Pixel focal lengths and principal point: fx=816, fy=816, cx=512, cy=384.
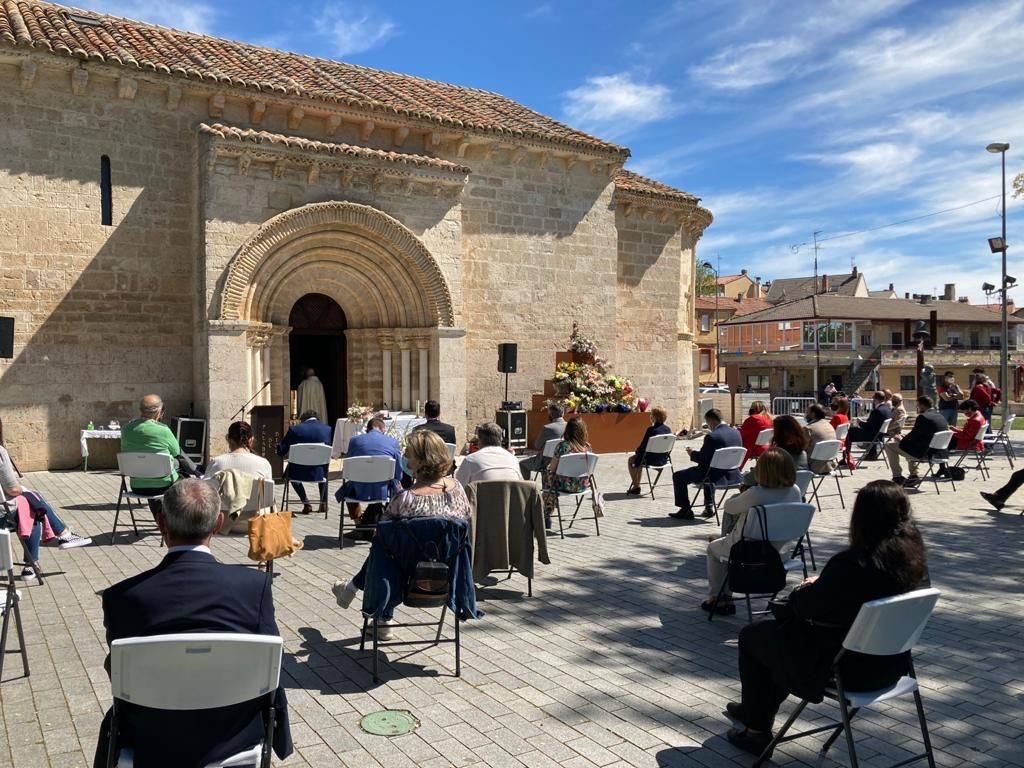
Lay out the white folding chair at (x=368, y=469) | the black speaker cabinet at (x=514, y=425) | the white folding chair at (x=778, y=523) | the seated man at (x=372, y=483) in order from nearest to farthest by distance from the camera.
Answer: the white folding chair at (x=778, y=523) < the white folding chair at (x=368, y=469) < the seated man at (x=372, y=483) < the black speaker cabinet at (x=514, y=425)

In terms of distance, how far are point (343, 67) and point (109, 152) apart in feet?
21.2

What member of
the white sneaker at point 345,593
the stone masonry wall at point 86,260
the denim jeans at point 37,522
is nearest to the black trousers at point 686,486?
the white sneaker at point 345,593

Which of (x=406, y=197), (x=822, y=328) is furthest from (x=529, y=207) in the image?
(x=822, y=328)

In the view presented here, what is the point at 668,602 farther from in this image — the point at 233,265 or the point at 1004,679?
the point at 233,265

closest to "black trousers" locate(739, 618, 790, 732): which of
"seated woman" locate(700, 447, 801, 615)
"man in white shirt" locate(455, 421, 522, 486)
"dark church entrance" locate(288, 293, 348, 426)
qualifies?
"seated woman" locate(700, 447, 801, 615)

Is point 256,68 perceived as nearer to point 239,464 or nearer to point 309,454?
point 309,454

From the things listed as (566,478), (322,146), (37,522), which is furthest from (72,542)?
(322,146)

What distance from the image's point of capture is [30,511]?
245 inches

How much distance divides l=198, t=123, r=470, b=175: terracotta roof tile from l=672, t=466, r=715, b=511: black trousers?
789 cm

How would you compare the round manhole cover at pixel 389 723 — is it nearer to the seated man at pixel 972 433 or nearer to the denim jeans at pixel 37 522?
the denim jeans at pixel 37 522

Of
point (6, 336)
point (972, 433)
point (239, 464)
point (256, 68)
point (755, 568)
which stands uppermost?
point (256, 68)

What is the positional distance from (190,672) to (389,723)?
1610 millimetres

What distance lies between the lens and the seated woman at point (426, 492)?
4730mm

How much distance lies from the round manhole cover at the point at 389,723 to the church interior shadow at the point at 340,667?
359mm
